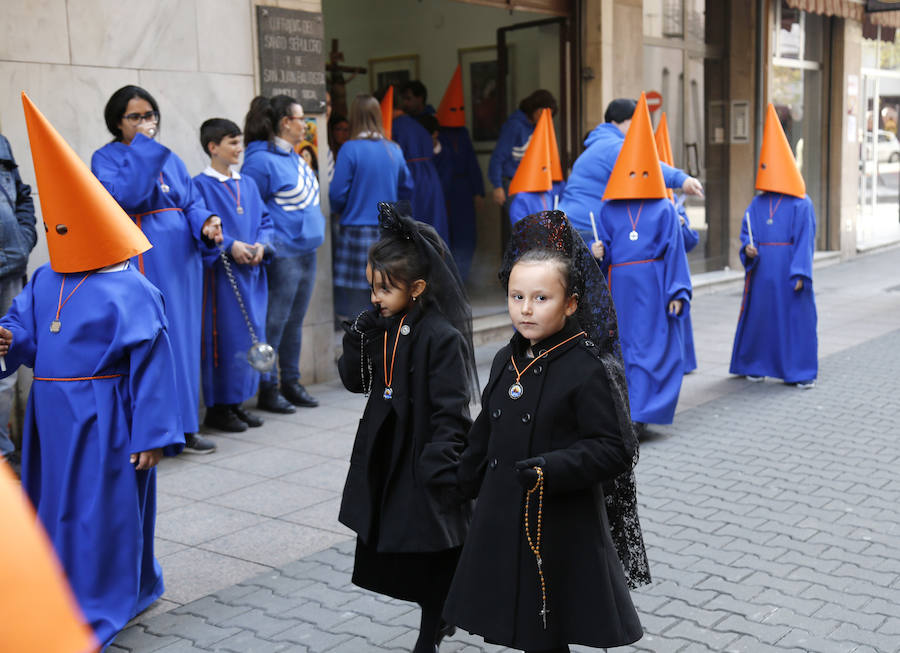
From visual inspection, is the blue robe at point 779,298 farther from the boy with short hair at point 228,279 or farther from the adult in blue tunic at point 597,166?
the boy with short hair at point 228,279

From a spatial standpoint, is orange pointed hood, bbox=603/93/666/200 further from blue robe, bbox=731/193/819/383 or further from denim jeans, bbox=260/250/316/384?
denim jeans, bbox=260/250/316/384

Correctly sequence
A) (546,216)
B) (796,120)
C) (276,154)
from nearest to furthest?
(546,216) < (276,154) < (796,120)

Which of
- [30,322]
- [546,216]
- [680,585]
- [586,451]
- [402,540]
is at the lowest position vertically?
[680,585]

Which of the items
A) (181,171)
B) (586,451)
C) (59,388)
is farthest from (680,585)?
(181,171)

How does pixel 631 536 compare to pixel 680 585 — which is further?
pixel 680 585

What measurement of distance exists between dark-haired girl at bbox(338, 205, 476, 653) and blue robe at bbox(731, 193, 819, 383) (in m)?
5.20

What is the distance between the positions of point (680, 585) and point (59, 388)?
2443 mm

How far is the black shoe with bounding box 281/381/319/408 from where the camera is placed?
25.3 ft

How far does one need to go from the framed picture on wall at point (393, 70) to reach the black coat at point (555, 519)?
11.4 metres

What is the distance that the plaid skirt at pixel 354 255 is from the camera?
8.30 m

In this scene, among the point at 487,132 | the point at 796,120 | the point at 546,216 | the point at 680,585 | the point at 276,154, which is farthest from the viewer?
the point at 796,120

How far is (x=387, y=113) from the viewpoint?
9.21m

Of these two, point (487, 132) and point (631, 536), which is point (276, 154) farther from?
point (487, 132)

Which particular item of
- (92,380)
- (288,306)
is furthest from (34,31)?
(92,380)
